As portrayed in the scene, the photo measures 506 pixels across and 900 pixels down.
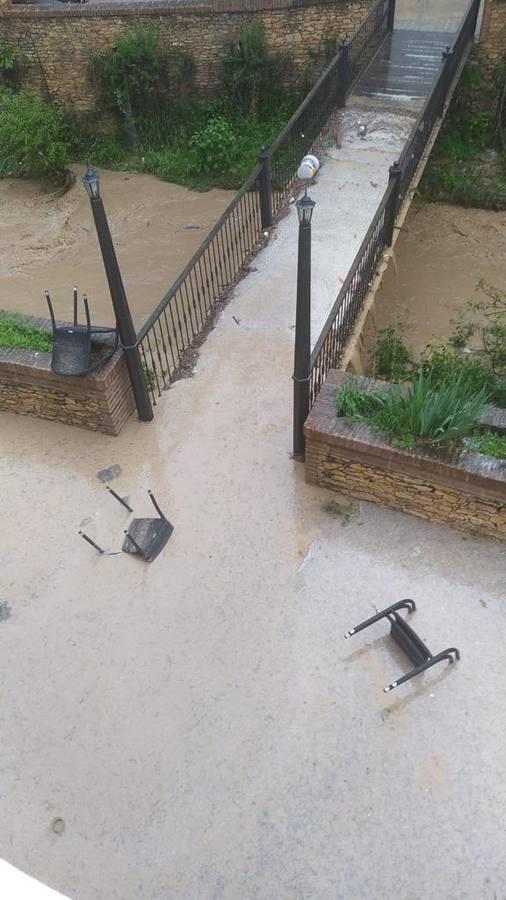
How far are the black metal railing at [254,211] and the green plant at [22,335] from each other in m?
1.03

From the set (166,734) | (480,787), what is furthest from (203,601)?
(480,787)

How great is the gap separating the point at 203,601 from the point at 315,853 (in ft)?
6.15

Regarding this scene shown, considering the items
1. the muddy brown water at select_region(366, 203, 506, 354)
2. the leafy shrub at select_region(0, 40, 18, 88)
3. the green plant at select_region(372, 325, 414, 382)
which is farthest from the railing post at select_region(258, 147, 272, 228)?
the leafy shrub at select_region(0, 40, 18, 88)

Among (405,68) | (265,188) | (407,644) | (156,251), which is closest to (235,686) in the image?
(407,644)

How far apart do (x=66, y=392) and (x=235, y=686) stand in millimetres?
3167

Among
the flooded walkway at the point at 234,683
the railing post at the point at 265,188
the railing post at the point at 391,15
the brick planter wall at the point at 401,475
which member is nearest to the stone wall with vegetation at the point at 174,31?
the railing post at the point at 391,15

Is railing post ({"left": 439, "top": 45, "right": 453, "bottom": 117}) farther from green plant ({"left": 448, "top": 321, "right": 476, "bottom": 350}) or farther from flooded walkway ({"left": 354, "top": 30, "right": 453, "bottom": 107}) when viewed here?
green plant ({"left": 448, "top": 321, "right": 476, "bottom": 350})

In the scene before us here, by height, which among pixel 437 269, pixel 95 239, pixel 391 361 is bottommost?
pixel 437 269

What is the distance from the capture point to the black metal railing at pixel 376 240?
19.0 ft

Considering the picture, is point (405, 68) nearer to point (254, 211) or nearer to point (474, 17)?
point (474, 17)

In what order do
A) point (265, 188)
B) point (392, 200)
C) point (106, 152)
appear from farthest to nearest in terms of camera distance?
point (106, 152) → point (265, 188) → point (392, 200)

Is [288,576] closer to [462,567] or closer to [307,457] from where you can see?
[307,457]

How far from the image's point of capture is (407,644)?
4547 millimetres

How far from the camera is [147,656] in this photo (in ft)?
15.7
